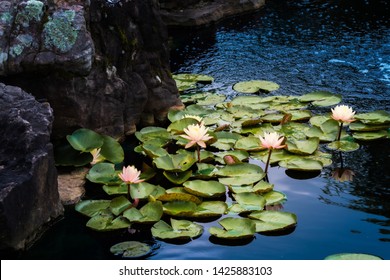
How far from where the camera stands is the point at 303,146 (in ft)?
13.1

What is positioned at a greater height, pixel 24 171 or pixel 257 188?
pixel 24 171

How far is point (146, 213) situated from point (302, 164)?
1.11 m

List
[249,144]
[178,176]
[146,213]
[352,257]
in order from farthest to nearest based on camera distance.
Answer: [249,144], [178,176], [146,213], [352,257]

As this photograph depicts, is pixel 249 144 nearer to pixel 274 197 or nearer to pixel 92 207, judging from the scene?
pixel 274 197

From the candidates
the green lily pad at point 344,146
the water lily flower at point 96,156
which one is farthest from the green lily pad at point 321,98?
the water lily flower at point 96,156

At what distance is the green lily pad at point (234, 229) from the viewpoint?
9.97 feet

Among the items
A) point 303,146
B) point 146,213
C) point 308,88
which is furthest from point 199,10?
point 146,213

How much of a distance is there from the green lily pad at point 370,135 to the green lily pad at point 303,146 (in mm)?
373

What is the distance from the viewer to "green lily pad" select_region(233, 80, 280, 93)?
523 cm

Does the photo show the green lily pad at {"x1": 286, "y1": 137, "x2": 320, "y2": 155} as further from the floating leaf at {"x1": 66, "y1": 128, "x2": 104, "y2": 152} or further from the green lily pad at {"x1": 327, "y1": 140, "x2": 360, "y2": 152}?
the floating leaf at {"x1": 66, "y1": 128, "x2": 104, "y2": 152}

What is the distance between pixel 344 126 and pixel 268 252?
70.2 inches

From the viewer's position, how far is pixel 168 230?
3.12 meters

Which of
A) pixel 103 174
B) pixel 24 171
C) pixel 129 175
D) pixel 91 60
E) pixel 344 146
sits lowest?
Result: pixel 344 146

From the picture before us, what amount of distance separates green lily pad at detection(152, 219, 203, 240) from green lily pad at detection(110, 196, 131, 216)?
0.81 ft
